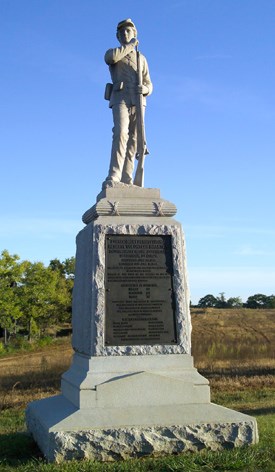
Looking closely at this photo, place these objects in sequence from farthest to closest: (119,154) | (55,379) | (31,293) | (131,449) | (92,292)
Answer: (31,293) < (55,379) < (119,154) < (92,292) < (131,449)

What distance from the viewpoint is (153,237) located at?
21.7 feet

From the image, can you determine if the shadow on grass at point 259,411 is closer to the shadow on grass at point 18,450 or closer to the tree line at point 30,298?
the shadow on grass at point 18,450

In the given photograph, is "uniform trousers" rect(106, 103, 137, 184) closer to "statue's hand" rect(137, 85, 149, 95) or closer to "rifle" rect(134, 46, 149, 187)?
"rifle" rect(134, 46, 149, 187)

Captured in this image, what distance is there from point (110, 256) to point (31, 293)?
37916mm

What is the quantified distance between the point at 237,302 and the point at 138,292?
83.2 metres

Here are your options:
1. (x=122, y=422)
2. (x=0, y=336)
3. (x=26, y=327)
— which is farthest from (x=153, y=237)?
(x=0, y=336)

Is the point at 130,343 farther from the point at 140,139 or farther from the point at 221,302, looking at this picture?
the point at 221,302

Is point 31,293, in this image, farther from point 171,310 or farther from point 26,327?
point 171,310

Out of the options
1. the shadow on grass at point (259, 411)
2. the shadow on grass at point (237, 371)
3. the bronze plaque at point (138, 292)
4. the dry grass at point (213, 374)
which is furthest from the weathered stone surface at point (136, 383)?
the shadow on grass at point (237, 371)

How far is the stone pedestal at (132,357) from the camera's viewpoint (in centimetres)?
548

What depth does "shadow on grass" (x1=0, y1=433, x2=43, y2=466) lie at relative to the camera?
18.1ft

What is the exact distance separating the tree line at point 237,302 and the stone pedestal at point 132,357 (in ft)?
259

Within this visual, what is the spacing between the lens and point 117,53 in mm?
7395

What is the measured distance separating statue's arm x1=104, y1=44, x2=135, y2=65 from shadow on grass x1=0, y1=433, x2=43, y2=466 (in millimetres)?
4974
